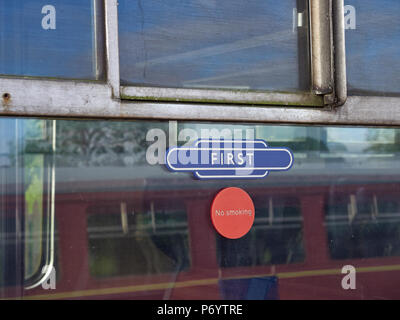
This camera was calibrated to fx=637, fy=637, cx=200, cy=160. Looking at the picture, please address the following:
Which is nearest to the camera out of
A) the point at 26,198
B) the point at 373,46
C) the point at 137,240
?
the point at 26,198

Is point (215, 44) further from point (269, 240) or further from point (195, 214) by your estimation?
point (269, 240)

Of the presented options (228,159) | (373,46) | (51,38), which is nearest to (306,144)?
(228,159)

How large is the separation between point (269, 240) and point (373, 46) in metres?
0.65

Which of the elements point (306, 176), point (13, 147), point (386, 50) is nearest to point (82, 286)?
point (13, 147)

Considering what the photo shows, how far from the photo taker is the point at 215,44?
5.57 ft

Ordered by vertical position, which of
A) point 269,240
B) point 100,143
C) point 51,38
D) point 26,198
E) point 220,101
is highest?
point 51,38

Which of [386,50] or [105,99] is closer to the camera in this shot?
[105,99]

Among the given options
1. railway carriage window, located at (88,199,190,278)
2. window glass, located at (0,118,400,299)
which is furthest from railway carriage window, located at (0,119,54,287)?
railway carriage window, located at (88,199,190,278)

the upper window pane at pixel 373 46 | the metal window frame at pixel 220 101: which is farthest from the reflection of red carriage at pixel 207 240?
the upper window pane at pixel 373 46

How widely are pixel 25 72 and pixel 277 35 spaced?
0.71m

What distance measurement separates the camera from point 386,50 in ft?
Result: 6.22

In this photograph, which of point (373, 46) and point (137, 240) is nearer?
point (137, 240)

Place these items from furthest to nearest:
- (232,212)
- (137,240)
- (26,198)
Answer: (232,212)
(137,240)
(26,198)
